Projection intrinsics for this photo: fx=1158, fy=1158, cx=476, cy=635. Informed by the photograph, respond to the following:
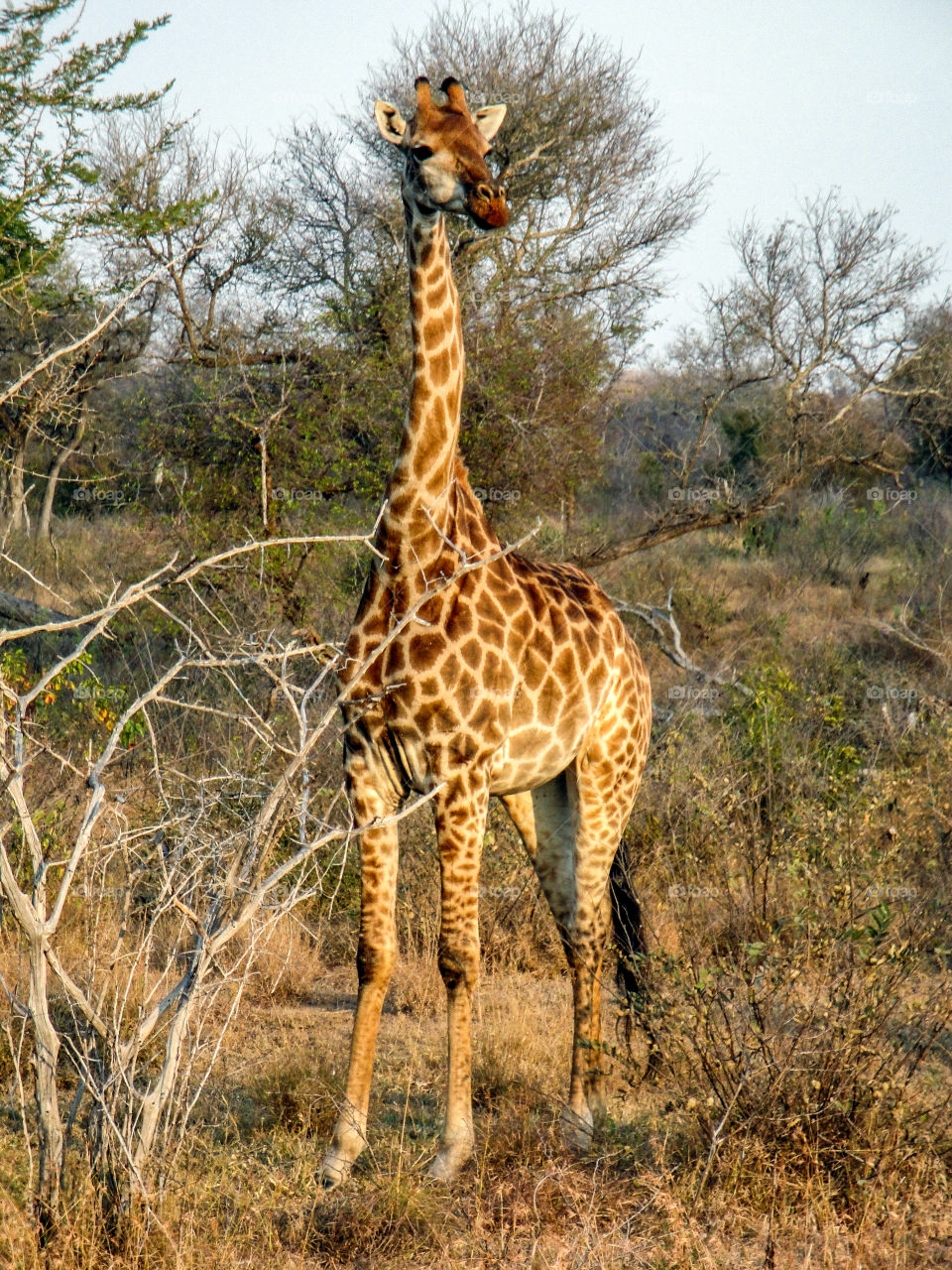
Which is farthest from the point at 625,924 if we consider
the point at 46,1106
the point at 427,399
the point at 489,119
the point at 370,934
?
the point at 489,119

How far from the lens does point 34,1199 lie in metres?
2.92

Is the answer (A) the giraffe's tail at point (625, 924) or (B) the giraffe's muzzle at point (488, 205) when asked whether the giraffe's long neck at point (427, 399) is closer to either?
(B) the giraffe's muzzle at point (488, 205)

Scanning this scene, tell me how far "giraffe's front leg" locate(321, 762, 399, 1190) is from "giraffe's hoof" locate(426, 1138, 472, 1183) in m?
0.24

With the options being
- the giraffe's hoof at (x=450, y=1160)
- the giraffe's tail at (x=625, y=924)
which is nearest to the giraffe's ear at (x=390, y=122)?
the giraffe's tail at (x=625, y=924)

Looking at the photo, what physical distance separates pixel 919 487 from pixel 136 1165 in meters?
17.5

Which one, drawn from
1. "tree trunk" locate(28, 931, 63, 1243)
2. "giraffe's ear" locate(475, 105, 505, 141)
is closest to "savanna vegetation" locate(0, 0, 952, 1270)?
"tree trunk" locate(28, 931, 63, 1243)

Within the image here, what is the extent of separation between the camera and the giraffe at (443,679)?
3.67 meters

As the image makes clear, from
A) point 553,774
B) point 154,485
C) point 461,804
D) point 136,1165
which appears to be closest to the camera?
point 136,1165

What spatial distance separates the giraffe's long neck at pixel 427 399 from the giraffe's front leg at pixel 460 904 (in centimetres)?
86

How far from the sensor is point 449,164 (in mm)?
3604

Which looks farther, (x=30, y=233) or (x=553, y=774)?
(x=30, y=233)

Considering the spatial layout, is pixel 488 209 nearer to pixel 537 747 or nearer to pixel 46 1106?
pixel 537 747

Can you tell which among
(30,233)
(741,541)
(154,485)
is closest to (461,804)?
(30,233)

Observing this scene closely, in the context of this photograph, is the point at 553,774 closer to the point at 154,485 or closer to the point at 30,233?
the point at 30,233
